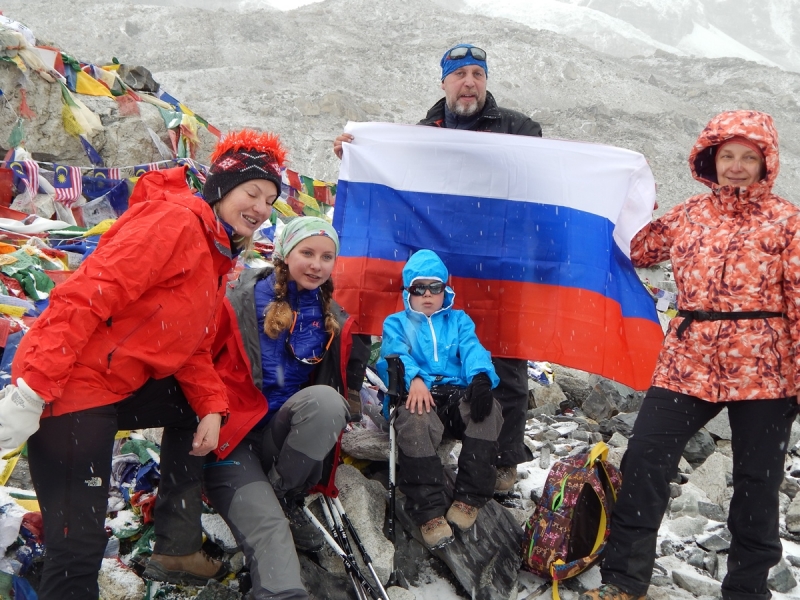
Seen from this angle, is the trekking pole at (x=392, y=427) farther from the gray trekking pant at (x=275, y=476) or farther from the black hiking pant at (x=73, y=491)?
the black hiking pant at (x=73, y=491)

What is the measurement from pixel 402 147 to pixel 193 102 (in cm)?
3121

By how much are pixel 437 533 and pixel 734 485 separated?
151 centimetres

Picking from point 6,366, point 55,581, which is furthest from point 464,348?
point 6,366

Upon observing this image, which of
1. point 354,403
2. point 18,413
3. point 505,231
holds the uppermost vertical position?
point 505,231

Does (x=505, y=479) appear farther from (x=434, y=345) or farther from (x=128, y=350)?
(x=128, y=350)

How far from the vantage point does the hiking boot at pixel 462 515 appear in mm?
3783

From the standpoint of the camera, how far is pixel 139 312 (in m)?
2.71

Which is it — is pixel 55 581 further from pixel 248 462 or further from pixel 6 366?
pixel 6 366

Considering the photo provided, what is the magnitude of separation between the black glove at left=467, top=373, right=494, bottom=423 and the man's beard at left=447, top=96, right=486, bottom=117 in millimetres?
2139

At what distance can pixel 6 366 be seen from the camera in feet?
14.1

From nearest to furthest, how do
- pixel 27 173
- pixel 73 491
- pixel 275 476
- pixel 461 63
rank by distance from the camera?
pixel 73 491 → pixel 275 476 → pixel 461 63 → pixel 27 173

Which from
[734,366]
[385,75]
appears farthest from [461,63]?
[385,75]

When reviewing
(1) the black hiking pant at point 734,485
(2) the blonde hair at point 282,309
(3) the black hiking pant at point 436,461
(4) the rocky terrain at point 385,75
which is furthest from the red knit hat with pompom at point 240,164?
(4) the rocky terrain at point 385,75

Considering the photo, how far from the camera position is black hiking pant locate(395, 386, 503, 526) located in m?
3.72
